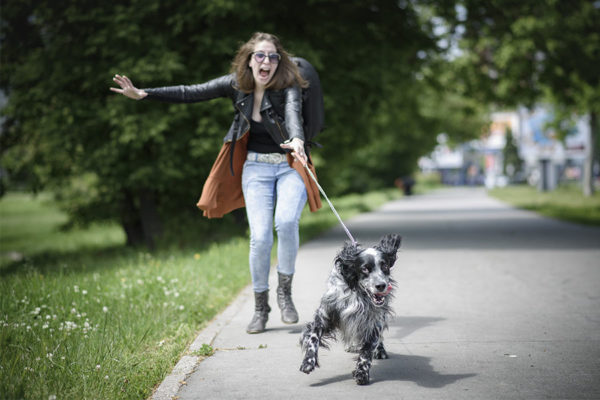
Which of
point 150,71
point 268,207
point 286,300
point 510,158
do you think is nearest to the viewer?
point 268,207

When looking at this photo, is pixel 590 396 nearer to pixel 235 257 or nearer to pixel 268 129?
pixel 268 129

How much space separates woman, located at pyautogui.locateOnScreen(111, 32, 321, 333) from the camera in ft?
17.0

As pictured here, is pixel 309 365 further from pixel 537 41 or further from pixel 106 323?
pixel 537 41

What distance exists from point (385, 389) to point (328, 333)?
50 cm

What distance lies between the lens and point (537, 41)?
15516 mm

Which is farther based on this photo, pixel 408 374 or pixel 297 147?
pixel 297 147

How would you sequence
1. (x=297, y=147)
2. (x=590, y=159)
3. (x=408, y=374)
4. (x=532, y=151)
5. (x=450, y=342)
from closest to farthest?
(x=408, y=374)
(x=297, y=147)
(x=450, y=342)
(x=590, y=159)
(x=532, y=151)

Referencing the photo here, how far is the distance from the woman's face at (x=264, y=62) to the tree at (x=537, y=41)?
33.4 ft

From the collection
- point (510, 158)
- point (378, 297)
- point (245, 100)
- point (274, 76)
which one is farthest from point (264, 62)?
point (510, 158)

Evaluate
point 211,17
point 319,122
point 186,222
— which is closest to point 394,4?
point 211,17

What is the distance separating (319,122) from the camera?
5441mm

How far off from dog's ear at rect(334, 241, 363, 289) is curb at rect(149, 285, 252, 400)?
1.16 metres

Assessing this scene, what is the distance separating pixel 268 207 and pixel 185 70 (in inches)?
285

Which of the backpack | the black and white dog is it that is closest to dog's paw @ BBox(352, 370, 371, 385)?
the black and white dog
